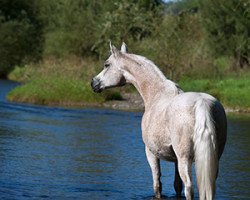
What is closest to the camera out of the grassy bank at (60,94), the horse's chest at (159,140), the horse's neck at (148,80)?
the horse's chest at (159,140)

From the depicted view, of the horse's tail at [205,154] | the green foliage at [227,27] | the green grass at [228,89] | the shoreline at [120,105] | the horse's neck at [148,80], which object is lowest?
the shoreline at [120,105]

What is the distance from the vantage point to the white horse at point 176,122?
26.5ft

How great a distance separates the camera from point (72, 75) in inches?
1519

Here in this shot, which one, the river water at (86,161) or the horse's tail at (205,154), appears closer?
the horse's tail at (205,154)

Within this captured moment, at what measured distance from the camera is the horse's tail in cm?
801

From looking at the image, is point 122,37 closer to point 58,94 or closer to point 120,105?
point 58,94

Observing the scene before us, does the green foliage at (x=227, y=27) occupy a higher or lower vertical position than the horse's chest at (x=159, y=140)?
higher

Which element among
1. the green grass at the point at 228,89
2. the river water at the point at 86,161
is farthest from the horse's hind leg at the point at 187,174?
the green grass at the point at 228,89

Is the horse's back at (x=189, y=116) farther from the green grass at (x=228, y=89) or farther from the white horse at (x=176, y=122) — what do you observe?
the green grass at (x=228, y=89)

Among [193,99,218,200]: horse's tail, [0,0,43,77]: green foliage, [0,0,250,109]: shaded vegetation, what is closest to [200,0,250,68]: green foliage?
[0,0,250,109]: shaded vegetation

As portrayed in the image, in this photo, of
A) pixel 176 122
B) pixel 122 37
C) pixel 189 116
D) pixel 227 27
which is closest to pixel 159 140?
pixel 176 122

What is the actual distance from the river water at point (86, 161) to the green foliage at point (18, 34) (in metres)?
44.1

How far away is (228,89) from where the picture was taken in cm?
3228

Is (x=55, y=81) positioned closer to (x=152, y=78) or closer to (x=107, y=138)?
(x=107, y=138)
